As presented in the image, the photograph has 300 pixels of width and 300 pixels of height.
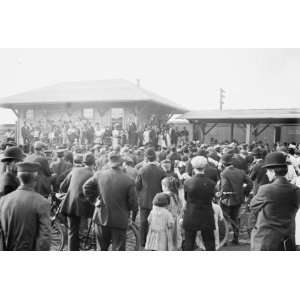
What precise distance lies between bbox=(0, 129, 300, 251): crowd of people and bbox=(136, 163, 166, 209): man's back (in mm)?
12

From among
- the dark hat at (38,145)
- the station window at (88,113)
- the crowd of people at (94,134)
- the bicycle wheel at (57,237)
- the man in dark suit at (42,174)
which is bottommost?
the bicycle wheel at (57,237)

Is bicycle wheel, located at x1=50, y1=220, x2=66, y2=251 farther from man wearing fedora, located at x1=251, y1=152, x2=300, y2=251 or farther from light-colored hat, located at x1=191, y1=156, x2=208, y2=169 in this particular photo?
man wearing fedora, located at x1=251, y1=152, x2=300, y2=251

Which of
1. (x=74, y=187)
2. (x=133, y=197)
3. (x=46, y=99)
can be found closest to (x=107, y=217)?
(x=133, y=197)

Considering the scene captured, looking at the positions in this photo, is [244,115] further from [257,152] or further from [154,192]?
[154,192]

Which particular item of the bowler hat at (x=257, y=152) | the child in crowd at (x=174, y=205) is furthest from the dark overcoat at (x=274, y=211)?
the bowler hat at (x=257, y=152)

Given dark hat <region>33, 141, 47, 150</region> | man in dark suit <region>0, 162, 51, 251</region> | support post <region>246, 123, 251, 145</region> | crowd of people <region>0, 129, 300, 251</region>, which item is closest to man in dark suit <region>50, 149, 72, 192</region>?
crowd of people <region>0, 129, 300, 251</region>

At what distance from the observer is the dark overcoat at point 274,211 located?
272cm

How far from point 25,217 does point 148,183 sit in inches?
63.2

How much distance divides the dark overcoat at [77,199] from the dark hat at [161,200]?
728 millimetres

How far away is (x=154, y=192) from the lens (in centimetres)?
373

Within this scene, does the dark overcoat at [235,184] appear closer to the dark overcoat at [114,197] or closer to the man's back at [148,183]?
the man's back at [148,183]

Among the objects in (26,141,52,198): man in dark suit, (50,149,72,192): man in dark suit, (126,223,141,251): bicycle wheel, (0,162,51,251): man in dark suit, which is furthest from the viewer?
(50,149,72,192): man in dark suit

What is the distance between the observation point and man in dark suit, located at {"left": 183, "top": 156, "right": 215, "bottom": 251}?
10.2ft

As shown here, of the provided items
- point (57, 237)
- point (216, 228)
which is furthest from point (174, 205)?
point (57, 237)
